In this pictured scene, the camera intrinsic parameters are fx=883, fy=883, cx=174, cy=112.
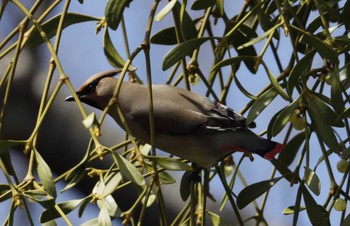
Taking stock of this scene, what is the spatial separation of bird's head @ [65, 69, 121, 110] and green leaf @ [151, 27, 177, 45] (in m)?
0.12

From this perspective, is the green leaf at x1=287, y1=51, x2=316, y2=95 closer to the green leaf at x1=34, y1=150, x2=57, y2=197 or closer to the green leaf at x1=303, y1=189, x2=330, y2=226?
the green leaf at x1=303, y1=189, x2=330, y2=226

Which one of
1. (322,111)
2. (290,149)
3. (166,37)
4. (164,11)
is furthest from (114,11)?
(290,149)

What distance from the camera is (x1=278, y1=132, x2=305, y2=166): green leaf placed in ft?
4.70

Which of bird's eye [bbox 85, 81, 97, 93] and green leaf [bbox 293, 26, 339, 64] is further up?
green leaf [bbox 293, 26, 339, 64]

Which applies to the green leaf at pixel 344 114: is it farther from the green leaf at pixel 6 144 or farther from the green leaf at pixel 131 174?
the green leaf at pixel 6 144

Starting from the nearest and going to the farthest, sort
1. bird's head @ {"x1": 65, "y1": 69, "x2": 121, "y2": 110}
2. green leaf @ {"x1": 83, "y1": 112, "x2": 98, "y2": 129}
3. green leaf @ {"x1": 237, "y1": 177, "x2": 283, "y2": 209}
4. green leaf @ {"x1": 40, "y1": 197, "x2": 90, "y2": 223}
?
green leaf @ {"x1": 83, "y1": 112, "x2": 98, "y2": 129} < green leaf @ {"x1": 40, "y1": 197, "x2": 90, "y2": 223} < green leaf @ {"x1": 237, "y1": 177, "x2": 283, "y2": 209} < bird's head @ {"x1": 65, "y1": 69, "x2": 121, "y2": 110}

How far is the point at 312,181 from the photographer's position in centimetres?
114

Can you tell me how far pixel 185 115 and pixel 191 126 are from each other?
0.8 inches

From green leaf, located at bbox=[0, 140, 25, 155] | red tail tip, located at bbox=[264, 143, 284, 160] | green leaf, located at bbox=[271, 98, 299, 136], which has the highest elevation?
green leaf, located at bbox=[271, 98, 299, 136]

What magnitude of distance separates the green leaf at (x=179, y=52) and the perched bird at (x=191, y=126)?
18 cm

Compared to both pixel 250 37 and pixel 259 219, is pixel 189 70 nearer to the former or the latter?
pixel 250 37

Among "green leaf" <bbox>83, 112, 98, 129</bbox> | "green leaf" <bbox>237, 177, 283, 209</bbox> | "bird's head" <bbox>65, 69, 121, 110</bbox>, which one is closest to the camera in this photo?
"green leaf" <bbox>83, 112, 98, 129</bbox>

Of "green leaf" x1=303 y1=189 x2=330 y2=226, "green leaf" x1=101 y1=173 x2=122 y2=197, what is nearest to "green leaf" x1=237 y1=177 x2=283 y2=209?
"green leaf" x1=303 y1=189 x2=330 y2=226

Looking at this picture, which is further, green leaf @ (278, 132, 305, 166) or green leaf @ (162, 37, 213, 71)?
green leaf @ (278, 132, 305, 166)
